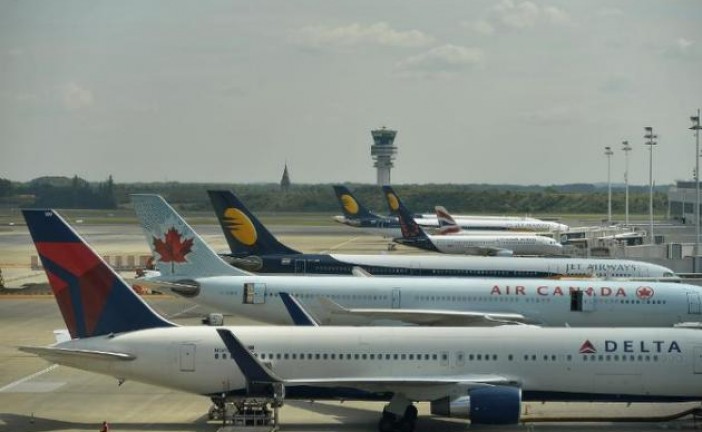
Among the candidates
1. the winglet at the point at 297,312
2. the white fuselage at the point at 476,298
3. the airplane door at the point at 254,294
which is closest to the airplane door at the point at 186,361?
the winglet at the point at 297,312

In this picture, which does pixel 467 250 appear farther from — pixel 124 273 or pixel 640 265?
pixel 640 265

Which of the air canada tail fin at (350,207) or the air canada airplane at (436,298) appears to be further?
the air canada tail fin at (350,207)

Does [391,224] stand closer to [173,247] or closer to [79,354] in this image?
[173,247]

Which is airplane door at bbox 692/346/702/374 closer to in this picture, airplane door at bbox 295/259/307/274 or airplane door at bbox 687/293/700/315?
airplane door at bbox 687/293/700/315

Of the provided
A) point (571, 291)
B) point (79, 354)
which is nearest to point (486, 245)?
point (571, 291)

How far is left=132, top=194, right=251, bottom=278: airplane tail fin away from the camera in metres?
45.8

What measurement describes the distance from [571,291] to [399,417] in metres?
16.0

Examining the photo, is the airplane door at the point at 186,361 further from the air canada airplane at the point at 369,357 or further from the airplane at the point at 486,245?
the airplane at the point at 486,245

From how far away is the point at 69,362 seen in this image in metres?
30.7

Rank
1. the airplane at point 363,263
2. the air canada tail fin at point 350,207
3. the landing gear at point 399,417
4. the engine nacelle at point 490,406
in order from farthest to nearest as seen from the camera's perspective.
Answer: the air canada tail fin at point 350,207, the airplane at point 363,263, the landing gear at point 399,417, the engine nacelle at point 490,406

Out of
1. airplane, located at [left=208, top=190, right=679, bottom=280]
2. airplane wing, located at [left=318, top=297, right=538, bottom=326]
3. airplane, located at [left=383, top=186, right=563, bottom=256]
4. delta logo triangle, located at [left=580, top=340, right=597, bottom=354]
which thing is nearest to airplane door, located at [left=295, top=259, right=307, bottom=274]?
airplane, located at [left=208, top=190, right=679, bottom=280]

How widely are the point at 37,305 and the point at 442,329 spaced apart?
1461 inches

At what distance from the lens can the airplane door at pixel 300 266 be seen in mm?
54156

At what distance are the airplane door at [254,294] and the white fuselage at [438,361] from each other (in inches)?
500
